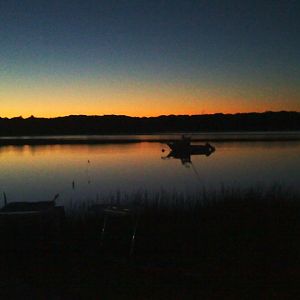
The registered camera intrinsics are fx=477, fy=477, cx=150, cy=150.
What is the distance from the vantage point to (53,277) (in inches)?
266

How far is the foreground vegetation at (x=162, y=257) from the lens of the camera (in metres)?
6.08

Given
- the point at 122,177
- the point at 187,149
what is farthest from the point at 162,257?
the point at 187,149

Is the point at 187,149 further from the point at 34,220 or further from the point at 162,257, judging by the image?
the point at 162,257

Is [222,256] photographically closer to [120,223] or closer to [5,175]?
[120,223]

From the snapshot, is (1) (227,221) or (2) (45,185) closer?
(1) (227,221)

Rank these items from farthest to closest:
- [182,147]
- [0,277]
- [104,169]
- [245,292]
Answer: [182,147]
[104,169]
[0,277]
[245,292]

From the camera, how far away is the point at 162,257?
7820 mm

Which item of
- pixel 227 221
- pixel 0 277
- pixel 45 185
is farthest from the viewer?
pixel 45 185

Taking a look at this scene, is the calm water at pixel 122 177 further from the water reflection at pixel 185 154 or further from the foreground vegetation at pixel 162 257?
the water reflection at pixel 185 154

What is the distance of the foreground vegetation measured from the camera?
6.08 meters

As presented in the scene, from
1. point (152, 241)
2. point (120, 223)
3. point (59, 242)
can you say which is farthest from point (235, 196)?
point (59, 242)

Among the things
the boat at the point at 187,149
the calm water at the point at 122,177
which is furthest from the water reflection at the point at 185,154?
the calm water at the point at 122,177

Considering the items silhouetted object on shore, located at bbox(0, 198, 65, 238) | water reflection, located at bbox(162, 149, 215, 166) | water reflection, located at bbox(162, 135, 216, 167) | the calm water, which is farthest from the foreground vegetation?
water reflection, located at bbox(162, 135, 216, 167)

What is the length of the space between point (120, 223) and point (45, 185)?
1625 centimetres
